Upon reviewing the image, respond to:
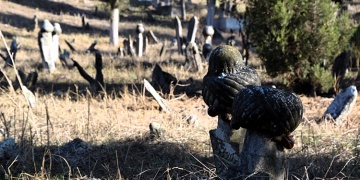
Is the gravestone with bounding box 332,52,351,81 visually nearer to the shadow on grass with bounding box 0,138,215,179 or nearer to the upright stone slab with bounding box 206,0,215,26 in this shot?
the shadow on grass with bounding box 0,138,215,179

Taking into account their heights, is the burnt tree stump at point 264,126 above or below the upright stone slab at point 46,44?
above

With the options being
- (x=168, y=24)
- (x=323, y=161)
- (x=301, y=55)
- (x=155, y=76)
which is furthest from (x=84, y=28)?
(x=323, y=161)

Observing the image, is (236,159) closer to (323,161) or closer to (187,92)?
(323,161)

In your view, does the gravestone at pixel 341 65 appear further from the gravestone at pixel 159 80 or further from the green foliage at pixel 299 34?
the gravestone at pixel 159 80

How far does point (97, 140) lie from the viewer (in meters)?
5.33

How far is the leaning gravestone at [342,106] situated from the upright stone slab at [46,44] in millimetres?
7917

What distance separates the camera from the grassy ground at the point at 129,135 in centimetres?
425

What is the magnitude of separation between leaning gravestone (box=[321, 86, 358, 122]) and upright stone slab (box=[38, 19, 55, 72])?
7917 millimetres

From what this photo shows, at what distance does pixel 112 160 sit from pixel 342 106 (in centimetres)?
328

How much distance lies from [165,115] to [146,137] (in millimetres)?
1653

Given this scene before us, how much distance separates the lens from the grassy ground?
425 cm

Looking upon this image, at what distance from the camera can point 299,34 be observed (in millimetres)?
8289

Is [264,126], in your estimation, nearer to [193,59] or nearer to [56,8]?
[193,59]

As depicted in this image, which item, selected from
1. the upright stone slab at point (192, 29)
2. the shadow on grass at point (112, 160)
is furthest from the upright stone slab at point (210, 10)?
the shadow on grass at point (112, 160)
